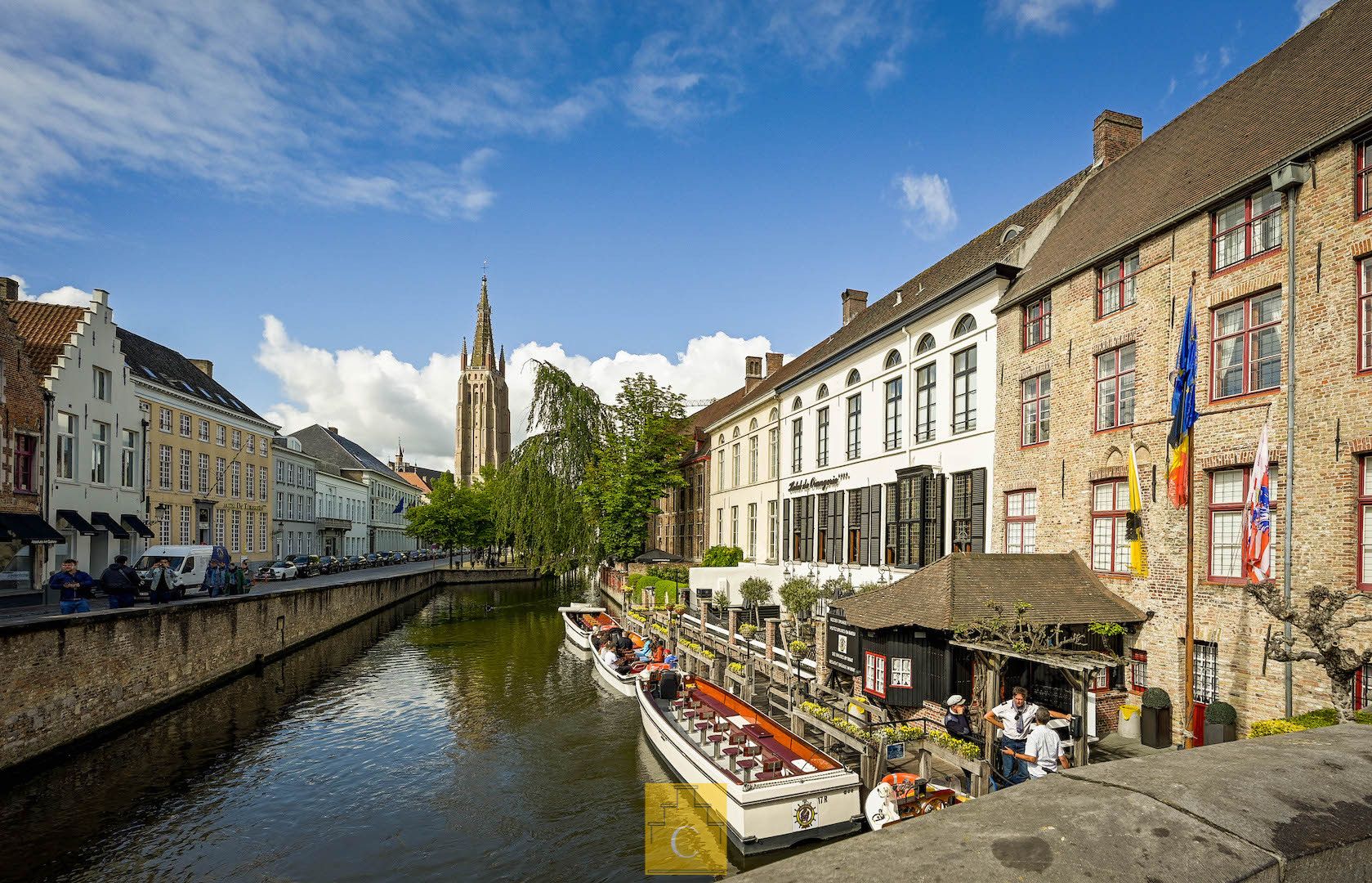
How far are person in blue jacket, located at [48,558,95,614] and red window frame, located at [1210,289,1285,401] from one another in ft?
83.2

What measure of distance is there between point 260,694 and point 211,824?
10777 millimetres

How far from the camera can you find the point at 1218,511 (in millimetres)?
13867

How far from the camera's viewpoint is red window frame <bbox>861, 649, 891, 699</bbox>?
1564cm

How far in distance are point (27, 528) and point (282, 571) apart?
1897cm

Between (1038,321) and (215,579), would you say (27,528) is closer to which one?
(215,579)

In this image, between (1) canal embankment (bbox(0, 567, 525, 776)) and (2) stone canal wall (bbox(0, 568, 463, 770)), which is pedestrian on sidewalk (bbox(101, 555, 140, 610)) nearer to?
(1) canal embankment (bbox(0, 567, 525, 776))

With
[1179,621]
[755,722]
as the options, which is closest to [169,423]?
[755,722]

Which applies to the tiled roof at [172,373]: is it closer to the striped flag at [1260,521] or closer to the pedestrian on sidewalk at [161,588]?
the pedestrian on sidewalk at [161,588]

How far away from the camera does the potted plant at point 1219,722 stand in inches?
492

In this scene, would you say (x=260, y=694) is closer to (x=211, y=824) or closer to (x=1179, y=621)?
(x=211, y=824)

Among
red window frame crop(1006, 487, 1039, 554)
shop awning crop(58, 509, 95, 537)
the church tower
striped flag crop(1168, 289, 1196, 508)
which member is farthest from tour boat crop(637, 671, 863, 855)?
the church tower

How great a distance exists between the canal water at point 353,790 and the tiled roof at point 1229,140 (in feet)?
49.9

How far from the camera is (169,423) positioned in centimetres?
4103
